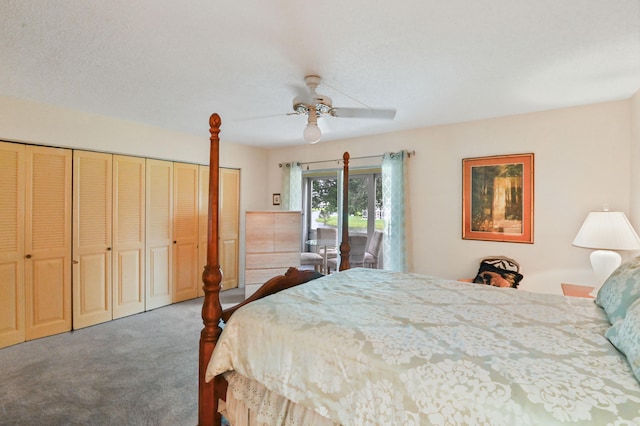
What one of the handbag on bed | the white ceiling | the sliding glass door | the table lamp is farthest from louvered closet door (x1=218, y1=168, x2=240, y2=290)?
the table lamp

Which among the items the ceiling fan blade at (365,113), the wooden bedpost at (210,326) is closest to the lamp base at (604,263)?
the ceiling fan blade at (365,113)

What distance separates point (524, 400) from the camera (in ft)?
3.19

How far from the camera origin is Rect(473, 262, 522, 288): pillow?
3.16 metres

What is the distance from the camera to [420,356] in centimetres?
120

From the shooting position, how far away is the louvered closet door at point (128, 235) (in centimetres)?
377

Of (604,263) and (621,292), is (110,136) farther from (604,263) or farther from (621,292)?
(604,263)

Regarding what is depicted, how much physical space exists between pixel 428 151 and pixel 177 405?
146 inches

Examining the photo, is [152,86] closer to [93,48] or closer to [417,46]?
[93,48]

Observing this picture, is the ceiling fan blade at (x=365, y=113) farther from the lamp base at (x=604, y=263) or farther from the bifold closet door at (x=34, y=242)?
the bifold closet door at (x=34, y=242)

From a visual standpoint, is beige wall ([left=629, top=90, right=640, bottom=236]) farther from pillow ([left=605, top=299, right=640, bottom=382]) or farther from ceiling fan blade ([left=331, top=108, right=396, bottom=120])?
ceiling fan blade ([left=331, top=108, right=396, bottom=120])

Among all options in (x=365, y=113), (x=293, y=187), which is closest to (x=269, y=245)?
(x=293, y=187)

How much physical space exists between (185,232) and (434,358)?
4105 mm

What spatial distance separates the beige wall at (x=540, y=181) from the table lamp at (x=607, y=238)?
492 mm

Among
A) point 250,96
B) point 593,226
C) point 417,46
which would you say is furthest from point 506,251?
point 250,96
